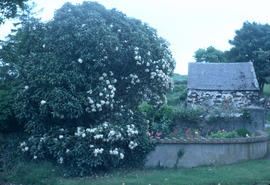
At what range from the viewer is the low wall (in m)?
9.08

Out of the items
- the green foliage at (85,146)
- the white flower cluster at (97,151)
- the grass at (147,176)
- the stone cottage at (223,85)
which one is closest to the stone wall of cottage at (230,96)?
the stone cottage at (223,85)

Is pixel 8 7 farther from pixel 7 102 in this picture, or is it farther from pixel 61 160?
pixel 61 160

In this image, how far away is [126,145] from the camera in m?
8.52

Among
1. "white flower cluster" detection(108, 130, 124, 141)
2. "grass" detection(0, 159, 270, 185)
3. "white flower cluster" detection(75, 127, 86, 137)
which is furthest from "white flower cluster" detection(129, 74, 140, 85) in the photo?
"grass" detection(0, 159, 270, 185)

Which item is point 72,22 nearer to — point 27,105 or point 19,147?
point 27,105

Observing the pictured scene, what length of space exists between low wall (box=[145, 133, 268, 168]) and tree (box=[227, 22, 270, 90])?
70.2 ft

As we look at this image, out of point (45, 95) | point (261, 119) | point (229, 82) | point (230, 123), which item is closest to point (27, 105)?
point (45, 95)

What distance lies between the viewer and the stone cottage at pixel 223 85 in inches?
909

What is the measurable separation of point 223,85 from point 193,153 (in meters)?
15.3

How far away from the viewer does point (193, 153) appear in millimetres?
9180

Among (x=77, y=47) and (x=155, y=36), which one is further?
(x=155, y=36)

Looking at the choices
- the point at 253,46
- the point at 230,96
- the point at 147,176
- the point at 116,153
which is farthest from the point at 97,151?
the point at 253,46

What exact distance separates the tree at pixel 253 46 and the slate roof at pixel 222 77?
199 inches

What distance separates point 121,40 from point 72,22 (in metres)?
1.40
